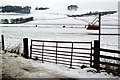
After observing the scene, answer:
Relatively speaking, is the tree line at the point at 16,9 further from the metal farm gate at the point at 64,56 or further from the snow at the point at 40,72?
the snow at the point at 40,72

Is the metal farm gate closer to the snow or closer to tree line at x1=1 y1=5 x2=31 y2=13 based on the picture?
the snow

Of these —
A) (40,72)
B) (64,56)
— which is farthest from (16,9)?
(40,72)

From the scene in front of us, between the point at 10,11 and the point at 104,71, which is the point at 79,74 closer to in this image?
the point at 104,71

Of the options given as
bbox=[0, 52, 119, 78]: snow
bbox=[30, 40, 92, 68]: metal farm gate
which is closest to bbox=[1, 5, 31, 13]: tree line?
bbox=[30, 40, 92, 68]: metal farm gate

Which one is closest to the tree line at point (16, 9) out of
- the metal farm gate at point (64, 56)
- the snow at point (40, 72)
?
the metal farm gate at point (64, 56)

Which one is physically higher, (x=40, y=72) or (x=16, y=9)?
(x=16, y=9)

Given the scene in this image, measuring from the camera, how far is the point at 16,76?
1010 centimetres

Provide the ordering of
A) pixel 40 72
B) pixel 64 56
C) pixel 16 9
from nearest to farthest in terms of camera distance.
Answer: pixel 40 72, pixel 64 56, pixel 16 9

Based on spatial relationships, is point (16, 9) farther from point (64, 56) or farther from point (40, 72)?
point (40, 72)

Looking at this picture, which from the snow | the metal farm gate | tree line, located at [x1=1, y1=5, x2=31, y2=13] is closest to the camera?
the snow

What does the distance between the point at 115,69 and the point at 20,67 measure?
3.94 meters

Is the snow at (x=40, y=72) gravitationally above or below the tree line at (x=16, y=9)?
below

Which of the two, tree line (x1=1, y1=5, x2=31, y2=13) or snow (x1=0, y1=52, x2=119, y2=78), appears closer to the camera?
snow (x1=0, y1=52, x2=119, y2=78)

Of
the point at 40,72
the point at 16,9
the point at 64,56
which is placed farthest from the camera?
the point at 16,9
